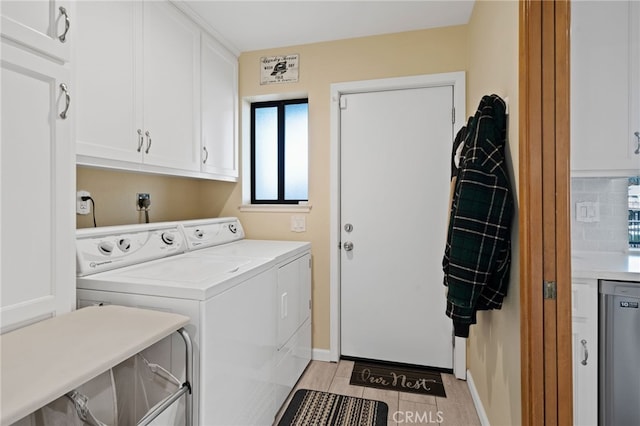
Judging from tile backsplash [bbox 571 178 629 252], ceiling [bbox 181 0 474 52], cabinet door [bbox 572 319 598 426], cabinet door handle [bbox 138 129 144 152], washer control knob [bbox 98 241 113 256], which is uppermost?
ceiling [bbox 181 0 474 52]

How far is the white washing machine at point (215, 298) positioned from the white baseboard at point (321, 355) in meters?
0.33

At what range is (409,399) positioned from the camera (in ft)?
6.76

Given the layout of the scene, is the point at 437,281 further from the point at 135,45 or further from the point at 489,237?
the point at 135,45

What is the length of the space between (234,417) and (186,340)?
52 cm

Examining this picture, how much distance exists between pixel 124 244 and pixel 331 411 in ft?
4.86

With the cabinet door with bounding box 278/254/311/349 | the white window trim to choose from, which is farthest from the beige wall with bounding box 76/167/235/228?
the cabinet door with bounding box 278/254/311/349

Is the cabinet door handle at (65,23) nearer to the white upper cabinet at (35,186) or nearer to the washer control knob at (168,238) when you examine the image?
the white upper cabinet at (35,186)

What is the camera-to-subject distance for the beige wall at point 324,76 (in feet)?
7.68

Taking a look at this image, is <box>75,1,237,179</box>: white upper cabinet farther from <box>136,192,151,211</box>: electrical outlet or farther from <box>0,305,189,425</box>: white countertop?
<box>0,305,189,425</box>: white countertop

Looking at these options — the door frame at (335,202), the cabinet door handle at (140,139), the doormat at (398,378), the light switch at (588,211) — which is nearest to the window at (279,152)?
the door frame at (335,202)

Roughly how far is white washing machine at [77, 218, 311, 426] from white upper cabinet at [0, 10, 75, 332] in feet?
0.65

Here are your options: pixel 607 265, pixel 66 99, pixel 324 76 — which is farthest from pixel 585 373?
pixel 66 99

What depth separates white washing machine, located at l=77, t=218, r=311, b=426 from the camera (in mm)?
1218

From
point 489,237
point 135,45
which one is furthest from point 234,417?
point 135,45
